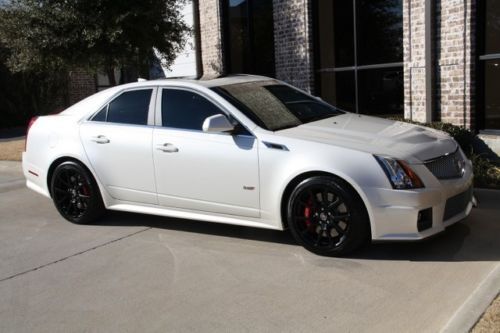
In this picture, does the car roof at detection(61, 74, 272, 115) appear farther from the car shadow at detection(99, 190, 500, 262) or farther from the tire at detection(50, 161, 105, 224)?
the car shadow at detection(99, 190, 500, 262)

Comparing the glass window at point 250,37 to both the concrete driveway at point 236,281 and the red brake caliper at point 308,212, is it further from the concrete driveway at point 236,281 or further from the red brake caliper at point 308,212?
the red brake caliper at point 308,212

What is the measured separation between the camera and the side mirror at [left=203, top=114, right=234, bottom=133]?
540 centimetres

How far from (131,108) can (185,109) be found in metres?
0.75

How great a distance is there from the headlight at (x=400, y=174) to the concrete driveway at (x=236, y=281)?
0.68 meters

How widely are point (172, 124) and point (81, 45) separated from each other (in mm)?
5856

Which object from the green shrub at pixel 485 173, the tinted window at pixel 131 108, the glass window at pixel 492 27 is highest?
the glass window at pixel 492 27

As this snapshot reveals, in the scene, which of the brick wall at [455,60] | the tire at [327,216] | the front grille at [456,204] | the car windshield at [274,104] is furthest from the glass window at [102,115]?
the brick wall at [455,60]

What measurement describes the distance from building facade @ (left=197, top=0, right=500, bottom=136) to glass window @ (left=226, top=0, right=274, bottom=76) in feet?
0.07

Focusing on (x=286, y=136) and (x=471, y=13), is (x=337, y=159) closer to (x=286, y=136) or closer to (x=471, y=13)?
(x=286, y=136)

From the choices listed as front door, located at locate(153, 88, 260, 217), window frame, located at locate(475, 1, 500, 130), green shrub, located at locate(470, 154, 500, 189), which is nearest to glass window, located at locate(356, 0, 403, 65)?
window frame, located at locate(475, 1, 500, 130)

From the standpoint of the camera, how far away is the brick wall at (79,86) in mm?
21688

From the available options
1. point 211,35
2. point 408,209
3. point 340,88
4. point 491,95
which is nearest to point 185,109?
point 408,209

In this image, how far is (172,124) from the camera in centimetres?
599

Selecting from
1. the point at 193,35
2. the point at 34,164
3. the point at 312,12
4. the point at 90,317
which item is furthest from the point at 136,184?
the point at 193,35
